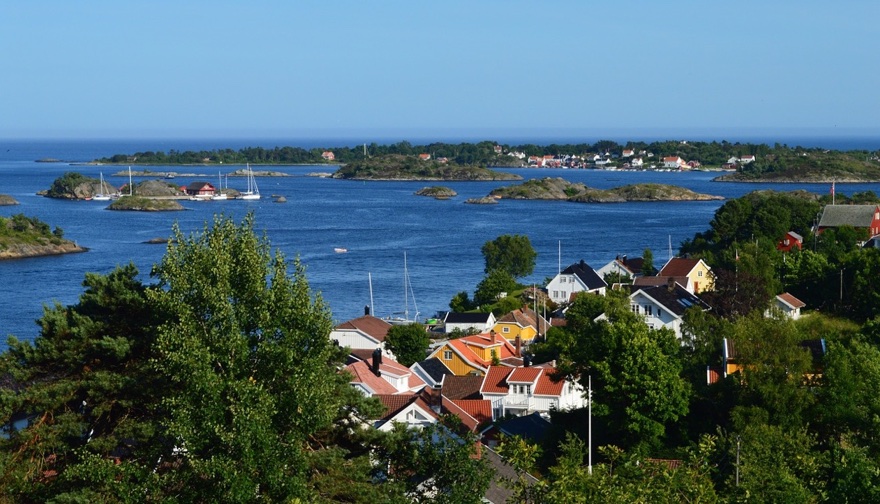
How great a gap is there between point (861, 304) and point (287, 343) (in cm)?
1224

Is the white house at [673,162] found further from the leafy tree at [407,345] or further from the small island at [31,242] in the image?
the leafy tree at [407,345]

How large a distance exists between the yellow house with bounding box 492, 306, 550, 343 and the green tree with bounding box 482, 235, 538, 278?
604 cm

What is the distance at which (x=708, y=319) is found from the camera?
42.6 ft

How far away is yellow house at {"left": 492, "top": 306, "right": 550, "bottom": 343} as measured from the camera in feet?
52.7

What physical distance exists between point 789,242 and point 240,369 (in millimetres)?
19507

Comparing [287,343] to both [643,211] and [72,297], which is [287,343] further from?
[643,211]

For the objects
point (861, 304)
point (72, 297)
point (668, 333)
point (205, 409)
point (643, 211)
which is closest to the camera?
point (205, 409)

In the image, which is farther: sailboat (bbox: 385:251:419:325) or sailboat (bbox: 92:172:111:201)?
sailboat (bbox: 92:172:111:201)

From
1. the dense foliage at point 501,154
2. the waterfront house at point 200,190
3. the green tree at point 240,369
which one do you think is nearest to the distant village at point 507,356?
the green tree at point 240,369

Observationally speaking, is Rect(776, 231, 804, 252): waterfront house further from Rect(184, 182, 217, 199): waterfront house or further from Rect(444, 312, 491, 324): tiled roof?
Rect(184, 182, 217, 199): waterfront house

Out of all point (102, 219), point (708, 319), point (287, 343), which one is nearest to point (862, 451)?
point (287, 343)

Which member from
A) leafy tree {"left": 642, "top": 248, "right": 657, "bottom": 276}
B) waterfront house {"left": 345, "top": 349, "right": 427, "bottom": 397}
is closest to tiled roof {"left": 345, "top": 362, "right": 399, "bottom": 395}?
waterfront house {"left": 345, "top": 349, "right": 427, "bottom": 397}

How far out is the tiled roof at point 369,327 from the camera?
14633 millimetres

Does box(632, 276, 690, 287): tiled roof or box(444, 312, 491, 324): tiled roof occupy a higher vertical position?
box(632, 276, 690, 287): tiled roof
